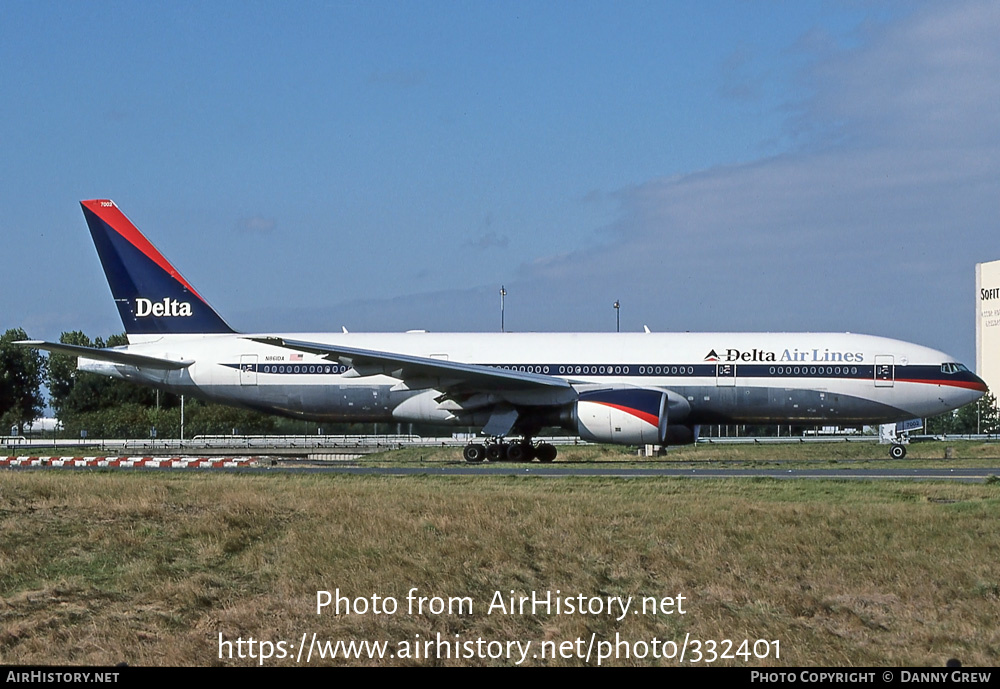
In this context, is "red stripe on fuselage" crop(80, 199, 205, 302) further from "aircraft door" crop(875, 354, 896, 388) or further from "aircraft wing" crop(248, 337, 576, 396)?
"aircraft door" crop(875, 354, 896, 388)

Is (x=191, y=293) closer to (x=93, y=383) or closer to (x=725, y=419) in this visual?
(x=725, y=419)

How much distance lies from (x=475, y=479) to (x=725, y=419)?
422 inches

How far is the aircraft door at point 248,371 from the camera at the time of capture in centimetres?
3150

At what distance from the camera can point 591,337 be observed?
103ft

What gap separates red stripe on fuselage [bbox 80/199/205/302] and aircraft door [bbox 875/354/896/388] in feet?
67.4

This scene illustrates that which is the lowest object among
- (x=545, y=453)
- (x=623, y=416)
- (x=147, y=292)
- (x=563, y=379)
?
(x=545, y=453)

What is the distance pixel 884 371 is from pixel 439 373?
12722mm

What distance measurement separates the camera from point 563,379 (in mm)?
30094

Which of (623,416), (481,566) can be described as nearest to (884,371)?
(623,416)

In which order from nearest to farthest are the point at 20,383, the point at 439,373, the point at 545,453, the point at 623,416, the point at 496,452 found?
the point at 623,416
the point at 439,373
the point at 496,452
the point at 545,453
the point at 20,383

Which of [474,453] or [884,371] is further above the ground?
[884,371]

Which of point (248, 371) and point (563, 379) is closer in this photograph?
point (563, 379)

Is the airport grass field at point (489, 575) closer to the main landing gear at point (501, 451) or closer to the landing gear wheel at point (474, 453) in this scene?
the main landing gear at point (501, 451)

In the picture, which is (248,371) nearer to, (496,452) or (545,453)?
(496,452)
